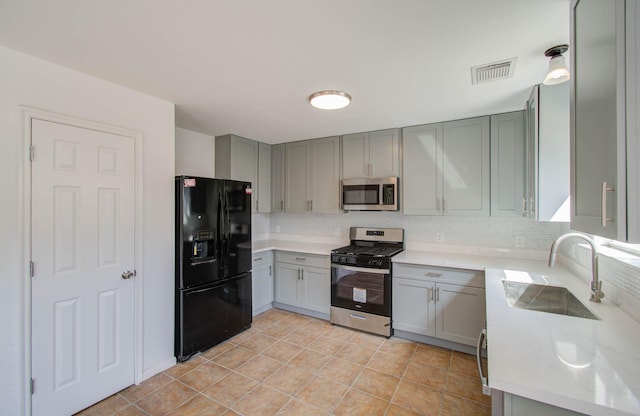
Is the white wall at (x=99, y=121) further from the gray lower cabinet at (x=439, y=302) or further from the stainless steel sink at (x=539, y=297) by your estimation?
the stainless steel sink at (x=539, y=297)

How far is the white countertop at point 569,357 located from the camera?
2.73 feet

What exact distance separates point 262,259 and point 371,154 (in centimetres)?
189

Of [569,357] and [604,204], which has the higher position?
[604,204]

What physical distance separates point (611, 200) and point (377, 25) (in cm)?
124

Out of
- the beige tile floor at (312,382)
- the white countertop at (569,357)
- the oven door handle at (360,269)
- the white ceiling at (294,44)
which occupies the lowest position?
the beige tile floor at (312,382)

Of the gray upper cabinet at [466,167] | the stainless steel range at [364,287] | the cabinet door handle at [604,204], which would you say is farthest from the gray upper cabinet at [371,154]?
the cabinet door handle at [604,204]

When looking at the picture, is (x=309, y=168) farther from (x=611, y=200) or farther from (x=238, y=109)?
(x=611, y=200)

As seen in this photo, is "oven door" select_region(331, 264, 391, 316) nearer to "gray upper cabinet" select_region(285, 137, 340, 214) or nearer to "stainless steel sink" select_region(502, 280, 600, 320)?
"gray upper cabinet" select_region(285, 137, 340, 214)

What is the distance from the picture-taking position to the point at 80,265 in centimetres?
198

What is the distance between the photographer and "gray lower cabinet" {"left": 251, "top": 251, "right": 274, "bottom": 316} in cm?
356

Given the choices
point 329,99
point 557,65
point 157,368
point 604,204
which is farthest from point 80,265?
point 557,65

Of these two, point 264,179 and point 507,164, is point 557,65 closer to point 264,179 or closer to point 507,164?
point 507,164

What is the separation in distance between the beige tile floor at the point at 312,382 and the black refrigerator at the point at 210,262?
0.22m

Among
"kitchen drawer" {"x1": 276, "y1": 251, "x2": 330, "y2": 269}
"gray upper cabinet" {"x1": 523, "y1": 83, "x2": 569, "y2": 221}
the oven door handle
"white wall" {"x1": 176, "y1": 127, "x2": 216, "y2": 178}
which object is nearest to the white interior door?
"white wall" {"x1": 176, "y1": 127, "x2": 216, "y2": 178}
